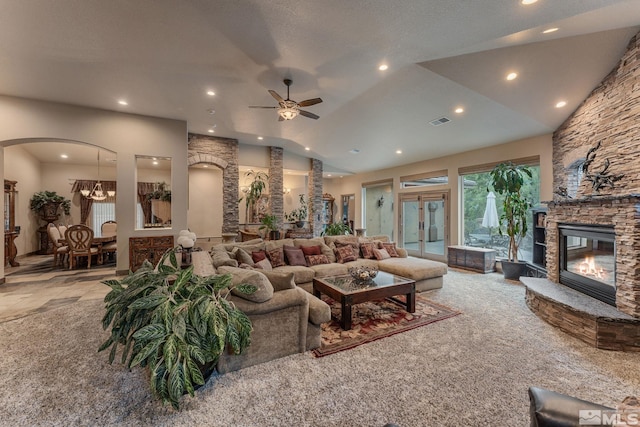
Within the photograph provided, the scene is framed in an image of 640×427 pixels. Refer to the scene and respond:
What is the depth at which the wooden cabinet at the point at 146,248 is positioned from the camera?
5.41 meters

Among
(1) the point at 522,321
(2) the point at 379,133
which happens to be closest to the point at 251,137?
(2) the point at 379,133

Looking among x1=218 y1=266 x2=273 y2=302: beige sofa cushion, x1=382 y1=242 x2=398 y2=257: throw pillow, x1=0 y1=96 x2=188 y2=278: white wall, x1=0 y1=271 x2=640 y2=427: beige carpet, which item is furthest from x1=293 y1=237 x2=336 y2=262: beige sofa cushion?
x1=0 y1=96 x2=188 y2=278: white wall

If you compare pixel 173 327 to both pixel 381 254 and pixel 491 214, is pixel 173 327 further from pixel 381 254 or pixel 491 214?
pixel 491 214

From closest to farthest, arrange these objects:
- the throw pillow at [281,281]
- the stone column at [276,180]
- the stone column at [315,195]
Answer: the throw pillow at [281,281], the stone column at [276,180], the stone column at [315,195]

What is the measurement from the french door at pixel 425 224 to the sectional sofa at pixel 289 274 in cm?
243

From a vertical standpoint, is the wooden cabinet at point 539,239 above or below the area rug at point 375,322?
above

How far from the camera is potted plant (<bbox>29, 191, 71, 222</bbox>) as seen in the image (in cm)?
759

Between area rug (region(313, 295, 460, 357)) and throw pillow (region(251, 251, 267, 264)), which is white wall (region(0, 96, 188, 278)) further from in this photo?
area rug (region(313, 295, 460, 357))

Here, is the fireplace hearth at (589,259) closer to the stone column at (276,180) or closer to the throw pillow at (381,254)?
the throw pillow at (381,254)

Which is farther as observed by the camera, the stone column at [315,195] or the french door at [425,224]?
the stone column at [315,195]

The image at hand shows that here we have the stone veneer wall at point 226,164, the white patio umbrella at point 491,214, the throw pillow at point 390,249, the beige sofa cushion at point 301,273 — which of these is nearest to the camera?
the beige sofa cushion at point 301,273

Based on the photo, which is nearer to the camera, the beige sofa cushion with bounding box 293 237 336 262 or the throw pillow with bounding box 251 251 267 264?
the throw pillow with bounding box 251 251 267 264

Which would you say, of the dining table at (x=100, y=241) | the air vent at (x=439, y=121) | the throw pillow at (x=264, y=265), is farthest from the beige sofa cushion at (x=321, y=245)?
the dining table at (x=100, y=241)

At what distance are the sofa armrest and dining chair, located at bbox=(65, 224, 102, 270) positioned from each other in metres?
7.82
